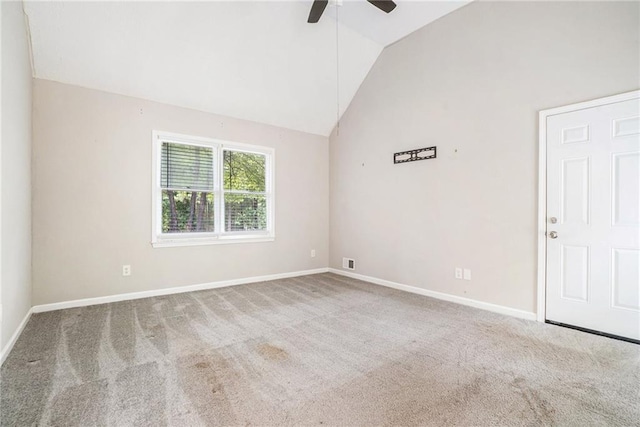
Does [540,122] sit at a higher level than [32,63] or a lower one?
lower

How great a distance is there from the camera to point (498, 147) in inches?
123

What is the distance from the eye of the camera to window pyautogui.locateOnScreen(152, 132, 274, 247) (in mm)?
3865

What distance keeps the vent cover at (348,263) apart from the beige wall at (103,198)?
65.7 inches

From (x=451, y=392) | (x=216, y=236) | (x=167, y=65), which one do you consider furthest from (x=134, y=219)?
(x=451, y=392)

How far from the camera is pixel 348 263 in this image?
4977 millimetres

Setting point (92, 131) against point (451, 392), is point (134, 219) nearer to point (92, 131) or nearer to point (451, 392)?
point (92, 131)

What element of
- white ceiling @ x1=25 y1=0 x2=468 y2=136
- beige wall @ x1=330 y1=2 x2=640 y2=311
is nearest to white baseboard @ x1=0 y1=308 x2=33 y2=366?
white ceiling @ x1=25 y1=0 x2=468 y2=136

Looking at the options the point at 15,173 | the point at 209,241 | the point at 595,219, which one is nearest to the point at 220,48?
the point at 15,173

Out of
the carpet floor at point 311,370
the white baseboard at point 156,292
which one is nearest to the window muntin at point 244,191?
the white baseboard at point 156,292

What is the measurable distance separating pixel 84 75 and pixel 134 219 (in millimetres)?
1717

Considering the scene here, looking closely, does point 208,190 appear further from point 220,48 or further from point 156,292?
point 220,48

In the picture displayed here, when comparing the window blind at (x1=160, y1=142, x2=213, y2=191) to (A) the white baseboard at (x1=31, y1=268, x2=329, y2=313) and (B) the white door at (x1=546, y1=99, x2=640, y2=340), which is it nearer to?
(A) the white baseboard at (x1=31, y1=268, x2=329, y2=313)

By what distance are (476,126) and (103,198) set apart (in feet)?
14.8

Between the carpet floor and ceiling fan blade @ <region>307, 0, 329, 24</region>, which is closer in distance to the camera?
the carpet floor
